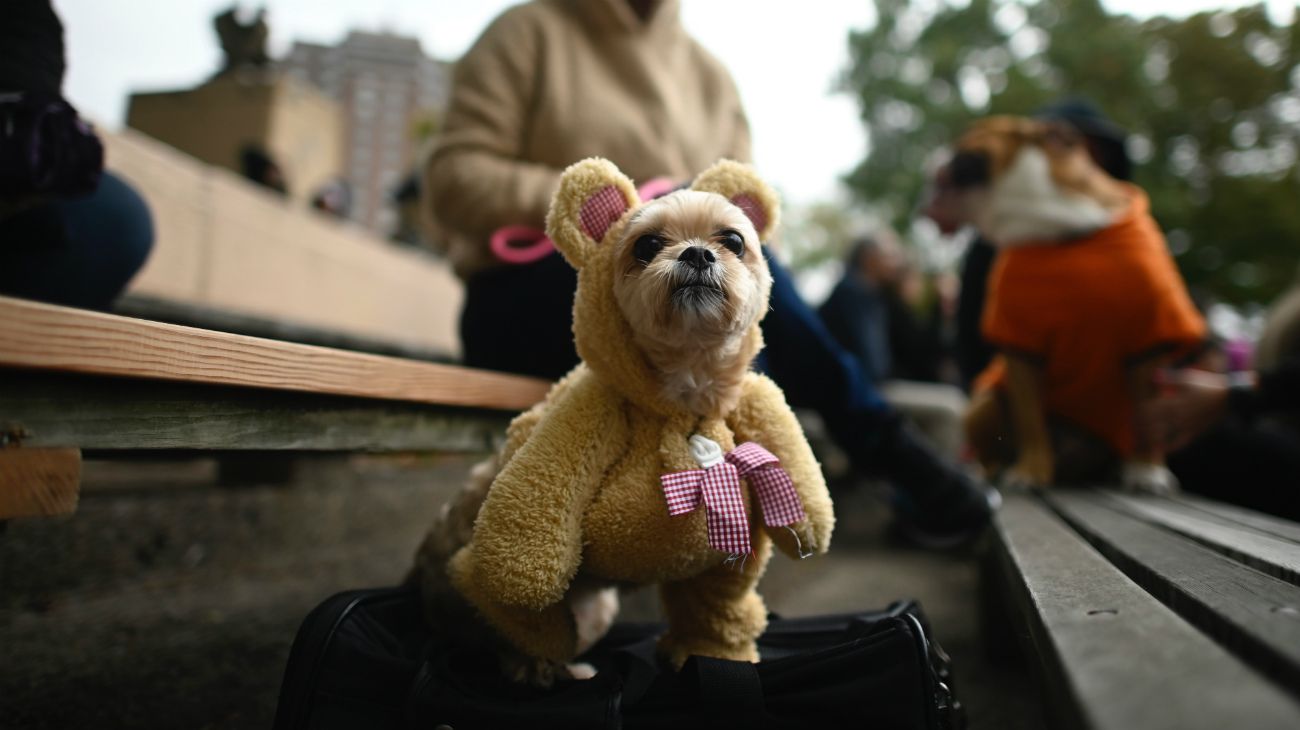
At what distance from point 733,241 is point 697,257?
86 mm

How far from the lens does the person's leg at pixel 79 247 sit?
1304 millimetres

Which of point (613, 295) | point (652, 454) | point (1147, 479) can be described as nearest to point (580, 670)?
point (652, 454)

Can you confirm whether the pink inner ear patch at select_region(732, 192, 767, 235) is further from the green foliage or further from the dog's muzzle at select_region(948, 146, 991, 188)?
the green foliage

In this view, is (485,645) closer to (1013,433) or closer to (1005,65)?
(1013,433)

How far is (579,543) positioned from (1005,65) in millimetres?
15226

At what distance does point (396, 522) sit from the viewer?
2.78m

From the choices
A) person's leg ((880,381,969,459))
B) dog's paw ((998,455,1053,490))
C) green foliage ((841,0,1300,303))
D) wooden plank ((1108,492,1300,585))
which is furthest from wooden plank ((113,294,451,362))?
green foliage ((841,0,1300,303))

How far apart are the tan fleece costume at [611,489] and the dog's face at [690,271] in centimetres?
4

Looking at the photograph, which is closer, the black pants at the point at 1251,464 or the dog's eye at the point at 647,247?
the dog's eye at the point at 647,247

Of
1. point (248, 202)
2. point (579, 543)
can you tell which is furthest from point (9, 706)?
point (248, 202)

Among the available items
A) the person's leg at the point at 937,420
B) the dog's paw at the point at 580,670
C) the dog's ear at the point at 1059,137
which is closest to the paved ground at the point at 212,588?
the dog's paw at the point at 580,670

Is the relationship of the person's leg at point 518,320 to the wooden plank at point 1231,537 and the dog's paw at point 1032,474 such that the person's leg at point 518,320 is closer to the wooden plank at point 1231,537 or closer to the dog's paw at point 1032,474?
the wooden plank at point 1231,537

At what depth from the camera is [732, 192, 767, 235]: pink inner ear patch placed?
3.13ft

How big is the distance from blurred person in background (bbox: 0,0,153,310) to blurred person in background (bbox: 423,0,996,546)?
0.64 m
